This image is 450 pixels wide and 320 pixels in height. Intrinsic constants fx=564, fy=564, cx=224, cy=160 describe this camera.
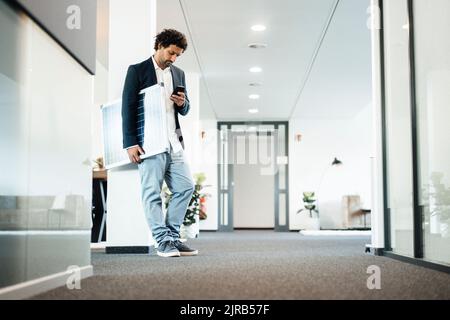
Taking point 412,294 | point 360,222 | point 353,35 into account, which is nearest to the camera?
point 412,294

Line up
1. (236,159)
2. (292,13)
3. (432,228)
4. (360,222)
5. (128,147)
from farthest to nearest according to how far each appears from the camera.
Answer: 1. (236,159)
2. (360,222)
3. (292,13)
4. (128,147)
5. (432,228)

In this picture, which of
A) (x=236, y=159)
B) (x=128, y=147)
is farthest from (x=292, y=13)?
(x=236, y=159)

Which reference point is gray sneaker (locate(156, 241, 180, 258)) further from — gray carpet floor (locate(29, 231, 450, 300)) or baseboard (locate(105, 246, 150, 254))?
baseboard (locate(105, 246, 150, 254))

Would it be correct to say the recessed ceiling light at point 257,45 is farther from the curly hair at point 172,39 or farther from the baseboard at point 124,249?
the baseboard at point 124,249

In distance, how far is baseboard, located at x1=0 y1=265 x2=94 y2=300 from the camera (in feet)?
4.70

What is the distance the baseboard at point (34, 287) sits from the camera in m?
1.43

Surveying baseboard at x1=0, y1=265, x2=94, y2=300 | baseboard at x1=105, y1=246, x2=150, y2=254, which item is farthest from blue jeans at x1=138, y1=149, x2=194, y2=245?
baseboard at x1=0, y1=265, x2=94, y2=300

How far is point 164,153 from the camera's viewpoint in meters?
2.99

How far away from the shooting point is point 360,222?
31.6ft

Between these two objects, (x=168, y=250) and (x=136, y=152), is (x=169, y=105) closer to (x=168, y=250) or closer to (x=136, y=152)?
(x=136, y=152)

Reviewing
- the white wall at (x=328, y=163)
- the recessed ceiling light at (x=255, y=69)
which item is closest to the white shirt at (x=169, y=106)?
the recessed ceiling light at (x=255, y=69)

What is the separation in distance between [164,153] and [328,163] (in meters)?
7.47
